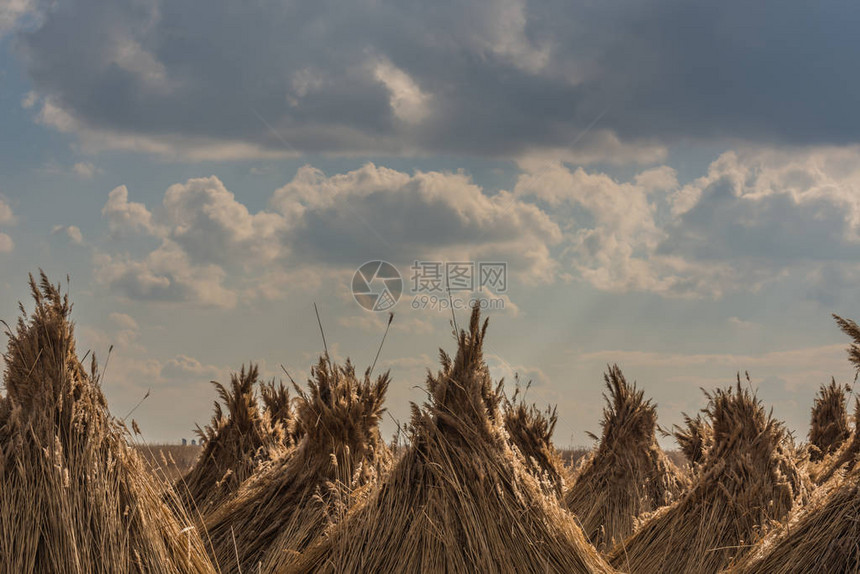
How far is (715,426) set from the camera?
7.70 meters

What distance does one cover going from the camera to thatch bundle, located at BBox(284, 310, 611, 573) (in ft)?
17.2

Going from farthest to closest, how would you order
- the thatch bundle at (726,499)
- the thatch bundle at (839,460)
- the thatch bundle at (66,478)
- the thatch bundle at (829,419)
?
the thatch bundle at (829,419)
the thatch bundle at (839,460)
the thatch bundle at (726,499)
the thatch bundle at (66,478)

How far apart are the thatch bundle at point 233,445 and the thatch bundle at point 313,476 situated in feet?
5.16

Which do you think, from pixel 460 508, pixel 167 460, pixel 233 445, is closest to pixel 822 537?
pixel 460 508

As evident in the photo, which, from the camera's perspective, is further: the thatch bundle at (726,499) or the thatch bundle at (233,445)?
the thatch bundle at (233,445)

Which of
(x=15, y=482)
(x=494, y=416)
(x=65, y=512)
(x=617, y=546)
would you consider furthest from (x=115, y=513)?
(x=617, y=546)

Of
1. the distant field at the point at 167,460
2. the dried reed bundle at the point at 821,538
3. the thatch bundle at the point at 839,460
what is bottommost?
the dried reed bundle at the point at 821,538

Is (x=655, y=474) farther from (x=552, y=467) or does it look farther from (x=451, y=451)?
(x=451, y=451)

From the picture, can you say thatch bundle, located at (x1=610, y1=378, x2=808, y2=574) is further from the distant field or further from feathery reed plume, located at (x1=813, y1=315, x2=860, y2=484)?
the distant field

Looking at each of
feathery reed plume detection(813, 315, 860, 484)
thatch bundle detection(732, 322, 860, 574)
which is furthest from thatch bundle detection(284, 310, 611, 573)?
feathery reed plume detection(813, 315, 860, 484)

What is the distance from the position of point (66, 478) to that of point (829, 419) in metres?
10.7

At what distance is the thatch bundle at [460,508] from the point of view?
523 centimetres

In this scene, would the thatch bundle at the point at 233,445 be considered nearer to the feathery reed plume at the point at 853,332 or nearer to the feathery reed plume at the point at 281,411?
the feathery reed plume at the point at 281,411

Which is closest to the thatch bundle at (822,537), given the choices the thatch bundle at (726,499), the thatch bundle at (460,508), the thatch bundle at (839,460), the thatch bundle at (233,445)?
the thatch bundle at (460,508)
